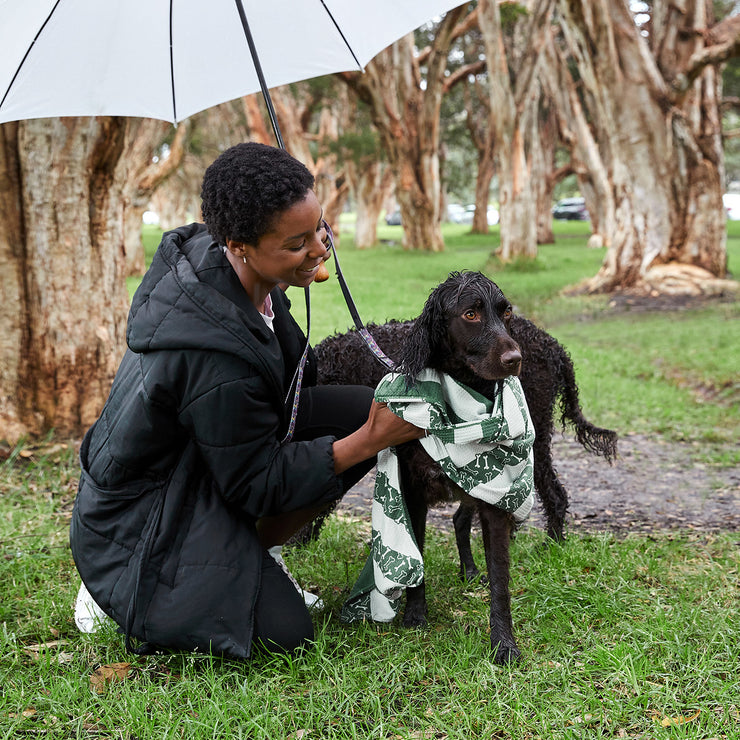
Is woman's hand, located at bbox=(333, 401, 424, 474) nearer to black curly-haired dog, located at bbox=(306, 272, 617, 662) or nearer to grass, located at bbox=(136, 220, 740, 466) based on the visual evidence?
black curly-haired dog, located at bbox=(306, 272, 617, 662)

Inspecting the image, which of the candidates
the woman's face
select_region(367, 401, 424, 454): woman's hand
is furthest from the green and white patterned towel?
the woman's face

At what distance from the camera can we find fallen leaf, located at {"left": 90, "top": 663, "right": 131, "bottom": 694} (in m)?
3.01

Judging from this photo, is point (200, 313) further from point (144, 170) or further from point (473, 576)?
point (144, 170)

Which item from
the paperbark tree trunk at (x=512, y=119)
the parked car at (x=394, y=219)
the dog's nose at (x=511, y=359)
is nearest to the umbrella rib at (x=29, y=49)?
the dog's nose at (x=511, y=359)

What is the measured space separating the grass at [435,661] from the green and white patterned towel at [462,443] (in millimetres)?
359

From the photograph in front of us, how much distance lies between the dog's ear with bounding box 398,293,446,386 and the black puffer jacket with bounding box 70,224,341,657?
44cm

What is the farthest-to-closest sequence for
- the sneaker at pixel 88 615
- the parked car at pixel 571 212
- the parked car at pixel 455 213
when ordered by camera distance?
the parked car at pixel 455 213
the parked car at pixel 571 212
the sneaker at pixel 88 615

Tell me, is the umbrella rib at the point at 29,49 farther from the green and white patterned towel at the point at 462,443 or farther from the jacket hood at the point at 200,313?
the green and white patterned towel at the point at 462,443

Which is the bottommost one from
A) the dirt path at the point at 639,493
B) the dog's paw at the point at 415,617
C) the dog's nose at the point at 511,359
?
the dirt path at the point at 639,493

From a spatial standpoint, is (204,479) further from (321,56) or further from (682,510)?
(682,510)

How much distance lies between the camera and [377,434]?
9.75ft

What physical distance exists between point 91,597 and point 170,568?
571 mm

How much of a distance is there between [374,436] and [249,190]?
97 centimetres

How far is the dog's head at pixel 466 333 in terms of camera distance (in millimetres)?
2744
